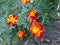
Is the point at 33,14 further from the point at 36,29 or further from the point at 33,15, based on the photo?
the point at 36,29

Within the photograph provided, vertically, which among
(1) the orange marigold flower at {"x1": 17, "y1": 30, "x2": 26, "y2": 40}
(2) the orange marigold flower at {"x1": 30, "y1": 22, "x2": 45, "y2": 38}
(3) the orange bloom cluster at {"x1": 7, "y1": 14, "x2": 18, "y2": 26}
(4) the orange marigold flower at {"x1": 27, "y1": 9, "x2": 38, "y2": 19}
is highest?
(4) the orange marigold flower at {"x1": 27, "y1": 9, "x2": 38, "y2": 19}

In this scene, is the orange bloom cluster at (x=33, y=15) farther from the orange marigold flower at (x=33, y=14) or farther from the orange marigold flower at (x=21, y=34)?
the orange marigold flower at (x=21, y=34)

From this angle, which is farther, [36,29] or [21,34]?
[21,34]

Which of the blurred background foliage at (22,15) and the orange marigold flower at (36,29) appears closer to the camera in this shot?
the orange marigold flower at (36,29)

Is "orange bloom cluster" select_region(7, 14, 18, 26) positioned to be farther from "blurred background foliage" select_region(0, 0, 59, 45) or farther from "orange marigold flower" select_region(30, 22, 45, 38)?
"orange marigold flower" select_region(30, 22, 45, 38)

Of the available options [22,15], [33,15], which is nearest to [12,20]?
[22,15]

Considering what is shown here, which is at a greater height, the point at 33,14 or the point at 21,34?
the point at 33,14

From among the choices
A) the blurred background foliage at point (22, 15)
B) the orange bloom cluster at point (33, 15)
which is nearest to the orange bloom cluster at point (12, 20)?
the blurred background foliage at point (22, 15)

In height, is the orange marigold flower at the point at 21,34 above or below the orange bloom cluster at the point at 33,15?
below

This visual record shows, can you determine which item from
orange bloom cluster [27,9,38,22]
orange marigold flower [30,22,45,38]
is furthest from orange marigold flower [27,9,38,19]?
orange marigold flower [30,22,45,38]

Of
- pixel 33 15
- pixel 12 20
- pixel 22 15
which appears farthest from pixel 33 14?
pixel 12 20
